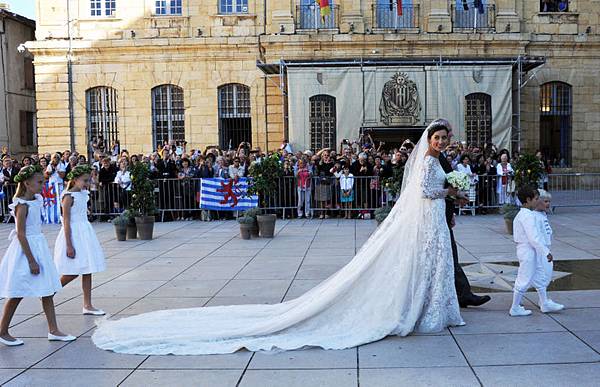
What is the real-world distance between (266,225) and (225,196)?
4.14 meters

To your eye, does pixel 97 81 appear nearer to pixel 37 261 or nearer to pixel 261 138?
pixel 261 138

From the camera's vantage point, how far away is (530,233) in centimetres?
650

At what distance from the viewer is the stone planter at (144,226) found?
1310 cm

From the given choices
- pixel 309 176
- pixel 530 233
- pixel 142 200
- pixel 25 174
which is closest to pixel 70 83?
pixel 309 176

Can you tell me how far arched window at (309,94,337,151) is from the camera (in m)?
23.2

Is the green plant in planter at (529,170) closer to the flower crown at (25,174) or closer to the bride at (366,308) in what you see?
the bride at (366,308)

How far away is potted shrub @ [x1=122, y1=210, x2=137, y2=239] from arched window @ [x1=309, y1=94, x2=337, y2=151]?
11163 millimetres

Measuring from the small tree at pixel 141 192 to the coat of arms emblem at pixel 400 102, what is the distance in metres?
11.3

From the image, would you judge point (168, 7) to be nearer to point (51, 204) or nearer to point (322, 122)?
point (322, 122)

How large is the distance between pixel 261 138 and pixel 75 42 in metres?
8.45

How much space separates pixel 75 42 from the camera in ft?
82.3

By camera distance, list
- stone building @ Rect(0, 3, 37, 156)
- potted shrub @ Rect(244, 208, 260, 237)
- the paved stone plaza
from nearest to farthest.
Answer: the paved stone plaza, potted shrub @ Rect(244, 208, 260, 237), stone building @ Rect(0, 3, 37, 156)

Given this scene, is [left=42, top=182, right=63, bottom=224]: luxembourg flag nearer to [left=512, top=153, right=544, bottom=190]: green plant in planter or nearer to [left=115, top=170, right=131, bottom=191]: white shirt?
[left=115, top=170, right=131, bottom=191]: white shirt

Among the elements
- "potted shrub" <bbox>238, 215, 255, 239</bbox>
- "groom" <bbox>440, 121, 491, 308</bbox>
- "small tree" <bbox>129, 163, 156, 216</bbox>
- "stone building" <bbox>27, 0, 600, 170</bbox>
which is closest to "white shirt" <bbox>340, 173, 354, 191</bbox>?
"potted shrub" <bbox>238, 215, 255, 239</bbox>
